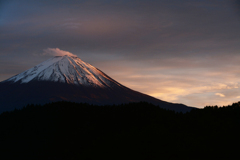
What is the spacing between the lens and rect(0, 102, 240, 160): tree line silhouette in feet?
117

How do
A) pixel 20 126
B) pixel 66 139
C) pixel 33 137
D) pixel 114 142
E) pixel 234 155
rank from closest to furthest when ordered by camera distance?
pixel 234 155 → pixel 114 142 → pixel 66 139 → pixel 33 137 → pixel 20 126

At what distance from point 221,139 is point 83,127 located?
66.2 feet

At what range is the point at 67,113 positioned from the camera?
45.4m

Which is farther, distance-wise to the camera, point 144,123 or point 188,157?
point 144,123

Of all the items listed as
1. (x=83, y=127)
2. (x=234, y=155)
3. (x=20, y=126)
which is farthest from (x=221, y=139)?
(x=20, y=126)

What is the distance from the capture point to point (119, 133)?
39.0m

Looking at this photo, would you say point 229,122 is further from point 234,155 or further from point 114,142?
point 114,142

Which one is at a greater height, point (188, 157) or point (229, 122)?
point (229, 122)

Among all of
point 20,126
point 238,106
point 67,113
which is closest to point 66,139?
point 67,113

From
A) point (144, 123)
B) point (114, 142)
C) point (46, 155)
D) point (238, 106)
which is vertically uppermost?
point (238, 106)

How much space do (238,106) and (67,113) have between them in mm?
28506

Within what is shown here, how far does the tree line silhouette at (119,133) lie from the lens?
35.6 m

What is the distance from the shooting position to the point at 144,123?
136 feet

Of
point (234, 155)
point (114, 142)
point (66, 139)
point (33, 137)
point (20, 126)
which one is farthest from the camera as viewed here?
point (20, 126)
